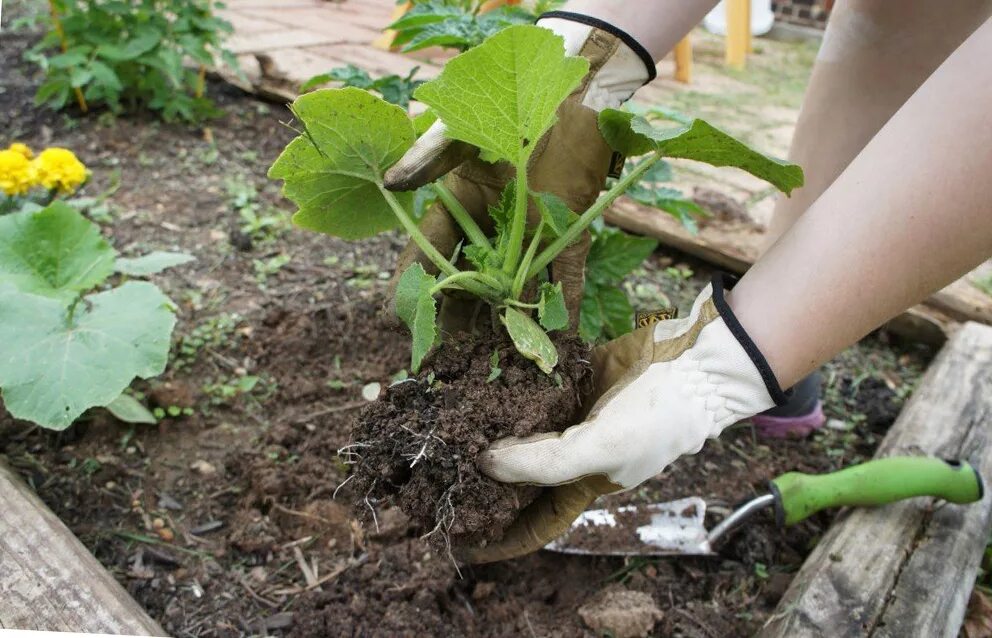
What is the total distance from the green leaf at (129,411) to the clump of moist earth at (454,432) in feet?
2.18

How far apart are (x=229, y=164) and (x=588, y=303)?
1768 millimetres

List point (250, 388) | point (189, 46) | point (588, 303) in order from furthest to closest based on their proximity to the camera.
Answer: point (189, 46)
point (250, 388)
point (588, 303)

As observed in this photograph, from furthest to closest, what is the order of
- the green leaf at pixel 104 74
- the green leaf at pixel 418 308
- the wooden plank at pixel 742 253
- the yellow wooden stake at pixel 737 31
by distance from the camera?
the yellow wooden stake at pixel 737 31, the green leaf at pixel 104 74, the wooden plank at pixel 742 253, the green leaf at pixel 418 308

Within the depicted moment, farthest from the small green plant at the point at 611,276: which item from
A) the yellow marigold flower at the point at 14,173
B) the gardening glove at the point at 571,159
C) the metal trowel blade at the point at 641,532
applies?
the yellow marigold flower at the point at 14,173

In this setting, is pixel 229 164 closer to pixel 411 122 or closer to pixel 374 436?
pixel 411 122

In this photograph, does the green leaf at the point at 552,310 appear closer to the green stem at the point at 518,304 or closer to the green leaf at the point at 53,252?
the green stem at the point at 518,304

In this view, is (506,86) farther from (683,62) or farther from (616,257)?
(683,62)

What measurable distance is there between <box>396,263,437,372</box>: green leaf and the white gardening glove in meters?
0.18

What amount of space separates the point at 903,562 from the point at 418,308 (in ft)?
3.46

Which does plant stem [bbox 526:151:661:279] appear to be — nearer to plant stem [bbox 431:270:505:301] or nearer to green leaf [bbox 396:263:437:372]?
plant stem [bbox 431:270:505:301]

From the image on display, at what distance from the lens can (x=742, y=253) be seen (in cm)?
253

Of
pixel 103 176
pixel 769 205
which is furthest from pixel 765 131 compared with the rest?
pixel 103 176

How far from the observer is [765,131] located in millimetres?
3814

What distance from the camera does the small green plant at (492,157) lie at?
3.34 ft
